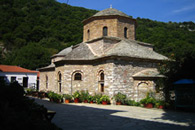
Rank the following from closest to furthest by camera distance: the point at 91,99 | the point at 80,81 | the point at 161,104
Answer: the point at 161,104
the point at 91,99
the point at 80,81

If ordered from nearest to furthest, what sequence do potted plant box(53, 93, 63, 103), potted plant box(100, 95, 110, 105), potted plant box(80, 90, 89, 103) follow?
potted plant box(100, 95, 110, 105) < potted plant box(53, 93, 63, 103) < potted plant box(80, 90, 89, 103)

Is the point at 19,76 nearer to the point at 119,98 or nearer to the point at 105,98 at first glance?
the point at 105,98

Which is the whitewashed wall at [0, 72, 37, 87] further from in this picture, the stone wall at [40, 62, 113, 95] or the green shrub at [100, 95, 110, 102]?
the green shrub at [100, 95, 110, 102]

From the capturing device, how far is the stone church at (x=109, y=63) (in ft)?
50.9

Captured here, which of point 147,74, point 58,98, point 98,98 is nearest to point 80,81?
point 58,98

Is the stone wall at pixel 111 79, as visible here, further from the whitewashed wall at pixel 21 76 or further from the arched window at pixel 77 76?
the whitewashed wall at pixel 21 76

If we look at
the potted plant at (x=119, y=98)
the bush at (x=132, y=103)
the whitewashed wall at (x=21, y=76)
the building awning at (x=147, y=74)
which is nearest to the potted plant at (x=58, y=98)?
the potted plant at (x=119, y=98)

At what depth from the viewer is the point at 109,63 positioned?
51.1ft

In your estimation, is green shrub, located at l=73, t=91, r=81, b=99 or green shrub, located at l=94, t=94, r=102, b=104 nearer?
green shrub, located at l=94, t=94, r=102, b=104

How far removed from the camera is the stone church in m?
15.5

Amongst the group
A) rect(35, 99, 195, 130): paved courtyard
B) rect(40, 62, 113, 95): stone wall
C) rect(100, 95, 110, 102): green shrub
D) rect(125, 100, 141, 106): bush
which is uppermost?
rect(40, 62, 113, 95): stone wall

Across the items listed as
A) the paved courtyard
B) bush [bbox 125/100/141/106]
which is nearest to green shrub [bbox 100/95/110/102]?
bush [bbox 125/100/141/106]

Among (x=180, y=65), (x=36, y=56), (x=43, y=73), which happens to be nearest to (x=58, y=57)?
(x=43, y=73)

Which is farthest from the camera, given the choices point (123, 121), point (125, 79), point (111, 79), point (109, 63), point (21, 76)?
point (21, 76)
